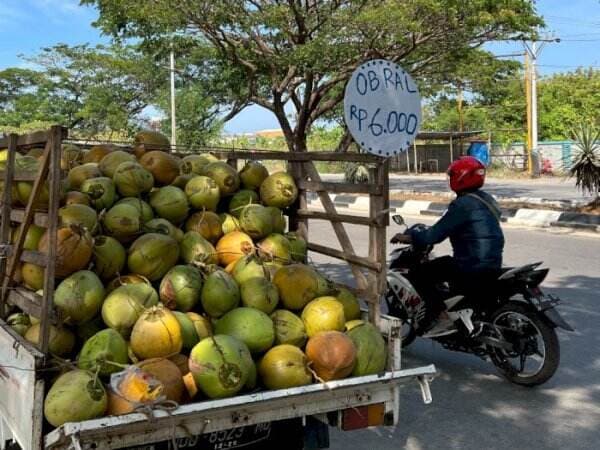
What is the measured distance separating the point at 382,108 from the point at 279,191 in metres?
0.72

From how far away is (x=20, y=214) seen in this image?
2.78 m

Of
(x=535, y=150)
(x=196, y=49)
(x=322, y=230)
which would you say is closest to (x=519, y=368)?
(x=322, y=230)

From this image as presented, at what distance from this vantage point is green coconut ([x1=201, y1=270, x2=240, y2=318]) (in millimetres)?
2799

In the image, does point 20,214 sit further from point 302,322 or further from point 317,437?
point 317,437

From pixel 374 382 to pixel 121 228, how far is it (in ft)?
4.40

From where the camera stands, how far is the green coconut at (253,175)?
372 cm

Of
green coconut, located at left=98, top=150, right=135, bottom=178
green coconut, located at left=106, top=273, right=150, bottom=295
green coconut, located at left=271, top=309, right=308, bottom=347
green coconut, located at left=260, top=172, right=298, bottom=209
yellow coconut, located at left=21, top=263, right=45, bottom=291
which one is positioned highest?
green coconut, located at left=98, top=150, right=135, bottom=178

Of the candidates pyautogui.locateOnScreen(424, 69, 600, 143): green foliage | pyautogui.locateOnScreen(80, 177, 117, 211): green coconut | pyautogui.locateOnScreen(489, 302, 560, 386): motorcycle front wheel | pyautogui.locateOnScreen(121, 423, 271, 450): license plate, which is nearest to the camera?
pyautogui.locateOnScreen(121, 423, 271, 450): license plate

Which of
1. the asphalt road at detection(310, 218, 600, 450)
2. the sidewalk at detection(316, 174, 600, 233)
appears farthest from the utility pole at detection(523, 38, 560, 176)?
the asphalt road at detection(310, 218, 600, 450)

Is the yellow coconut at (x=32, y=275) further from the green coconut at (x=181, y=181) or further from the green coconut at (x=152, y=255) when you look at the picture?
the green coconut at (x=181, y=181)

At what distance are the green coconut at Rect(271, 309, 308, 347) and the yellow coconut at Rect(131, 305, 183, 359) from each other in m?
0.47

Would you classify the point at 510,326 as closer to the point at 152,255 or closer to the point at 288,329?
the point at 288,329

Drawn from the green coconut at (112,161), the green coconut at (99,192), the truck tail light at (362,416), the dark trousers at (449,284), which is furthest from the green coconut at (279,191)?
the dark trousers at (449,284)

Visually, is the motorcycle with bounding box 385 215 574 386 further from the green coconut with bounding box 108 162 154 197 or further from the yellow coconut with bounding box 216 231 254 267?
the green coconut with bounding box 108 162 154 197
